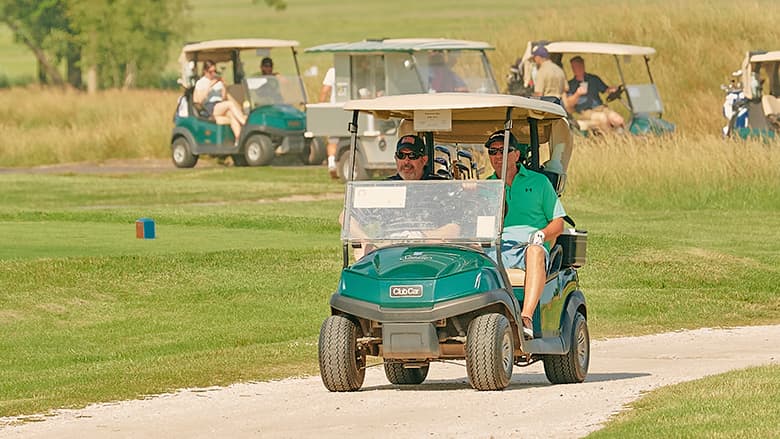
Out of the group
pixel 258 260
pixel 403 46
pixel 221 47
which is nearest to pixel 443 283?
pixel 258 260

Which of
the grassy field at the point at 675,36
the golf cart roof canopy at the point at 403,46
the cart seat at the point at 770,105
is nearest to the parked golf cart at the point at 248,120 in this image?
the golf cart roof canopy at the point at 403,46

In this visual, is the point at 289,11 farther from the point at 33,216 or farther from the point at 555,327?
the point at 555,327

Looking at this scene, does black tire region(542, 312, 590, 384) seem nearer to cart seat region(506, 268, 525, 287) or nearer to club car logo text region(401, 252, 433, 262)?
cart seat region(506, 268, 525, 287)

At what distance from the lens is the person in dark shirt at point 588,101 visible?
95.9ft

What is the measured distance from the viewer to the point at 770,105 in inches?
1105

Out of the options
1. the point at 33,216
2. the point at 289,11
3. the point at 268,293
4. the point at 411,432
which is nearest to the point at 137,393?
the point at 411,432

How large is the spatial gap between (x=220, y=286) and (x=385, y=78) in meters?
13.4

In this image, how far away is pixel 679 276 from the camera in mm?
17281

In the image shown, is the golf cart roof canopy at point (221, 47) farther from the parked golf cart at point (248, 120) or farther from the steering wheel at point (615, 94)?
the steering wheel at point (615, 94)

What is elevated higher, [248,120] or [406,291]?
[406,291]

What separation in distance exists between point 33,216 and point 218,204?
4048mm

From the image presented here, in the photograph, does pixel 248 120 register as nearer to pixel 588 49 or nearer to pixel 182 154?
pixel 182 154

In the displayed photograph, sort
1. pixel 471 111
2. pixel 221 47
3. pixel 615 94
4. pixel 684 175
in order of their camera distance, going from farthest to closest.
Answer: pixel 221 47 < pixel 615 94 < pixel 684 175 < pixel 471 111

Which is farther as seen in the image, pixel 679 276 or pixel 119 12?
pixel 119 12
